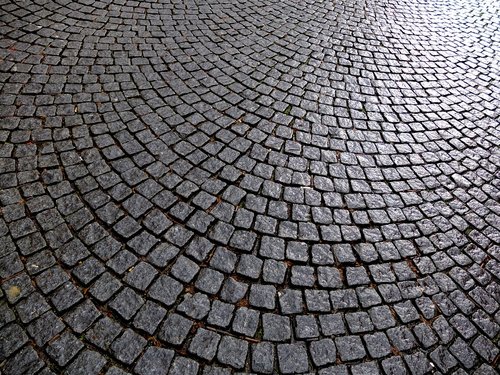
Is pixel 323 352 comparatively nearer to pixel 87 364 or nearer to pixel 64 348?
pixel 87 364

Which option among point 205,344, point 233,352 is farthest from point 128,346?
point 233,352

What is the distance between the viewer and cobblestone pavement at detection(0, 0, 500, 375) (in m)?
2.60

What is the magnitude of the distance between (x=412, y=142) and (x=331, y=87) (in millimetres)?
1316

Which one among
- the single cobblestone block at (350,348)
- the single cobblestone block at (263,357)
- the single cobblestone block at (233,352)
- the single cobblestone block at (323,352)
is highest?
the single cobblestone block at (350,348)

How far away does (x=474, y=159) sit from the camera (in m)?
4.23

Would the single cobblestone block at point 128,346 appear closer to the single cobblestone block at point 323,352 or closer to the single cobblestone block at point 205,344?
the single cobblestone block at point 205,344

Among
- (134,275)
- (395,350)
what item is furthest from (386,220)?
(134,275)

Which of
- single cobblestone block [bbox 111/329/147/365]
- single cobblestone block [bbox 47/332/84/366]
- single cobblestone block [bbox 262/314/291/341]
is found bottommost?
single cobblestone block [bbox 47/332/84/366]

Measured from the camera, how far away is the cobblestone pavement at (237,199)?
2.60m

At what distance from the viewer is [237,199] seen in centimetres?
347

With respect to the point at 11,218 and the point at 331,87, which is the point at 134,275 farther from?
the point at 331,87

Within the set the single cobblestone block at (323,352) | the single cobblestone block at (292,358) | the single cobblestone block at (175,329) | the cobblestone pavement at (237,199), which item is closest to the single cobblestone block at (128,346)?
the cobblestone pavement at (237,199)

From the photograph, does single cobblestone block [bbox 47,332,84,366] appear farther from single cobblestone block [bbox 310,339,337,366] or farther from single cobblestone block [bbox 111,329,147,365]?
single cobblestone block [bbox 310,339,337,366]

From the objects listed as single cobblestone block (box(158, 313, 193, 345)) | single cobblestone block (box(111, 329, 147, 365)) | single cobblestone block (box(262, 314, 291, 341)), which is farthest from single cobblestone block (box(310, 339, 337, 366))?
single cobblestone block (box(111, 329, 147, 365))
